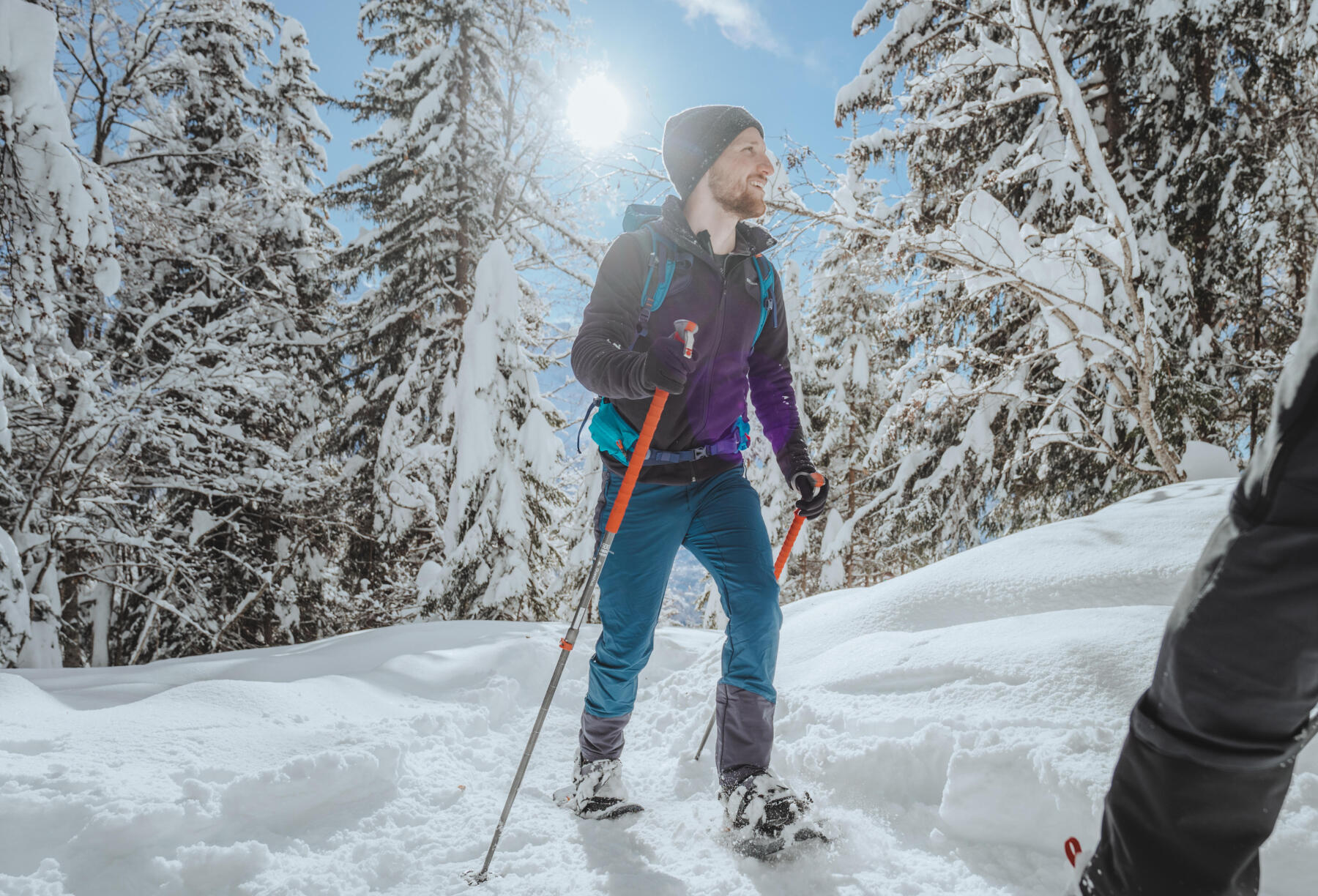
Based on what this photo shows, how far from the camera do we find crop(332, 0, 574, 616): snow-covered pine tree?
1074 cm

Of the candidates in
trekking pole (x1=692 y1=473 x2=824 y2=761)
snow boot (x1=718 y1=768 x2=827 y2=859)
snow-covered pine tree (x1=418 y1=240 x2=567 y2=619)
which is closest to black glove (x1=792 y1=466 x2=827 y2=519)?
trekking pole (x1=692 y1=473 x2=824 y2=761)

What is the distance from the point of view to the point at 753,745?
2381mm

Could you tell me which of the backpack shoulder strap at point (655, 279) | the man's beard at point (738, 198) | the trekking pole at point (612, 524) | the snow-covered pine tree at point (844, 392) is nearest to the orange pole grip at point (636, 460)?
the trekking pole at point (612, 524)

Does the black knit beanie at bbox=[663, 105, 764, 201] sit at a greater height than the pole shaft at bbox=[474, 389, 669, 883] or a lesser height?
greater

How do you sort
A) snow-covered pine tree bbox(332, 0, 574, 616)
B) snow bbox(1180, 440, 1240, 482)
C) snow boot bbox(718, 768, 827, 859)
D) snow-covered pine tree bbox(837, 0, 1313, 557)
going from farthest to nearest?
snow-covered pine tree bbox(332, 0, 574, 616) → snow bbox(1180, 440, 1240, 482) → snow-covered pine tree bbox(837, 0, 1313, 557) → snow boot bbox(718, 768, 827, 859)

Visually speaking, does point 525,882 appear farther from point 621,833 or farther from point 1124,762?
point 1124,762

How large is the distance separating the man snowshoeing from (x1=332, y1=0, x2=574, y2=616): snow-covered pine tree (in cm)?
756

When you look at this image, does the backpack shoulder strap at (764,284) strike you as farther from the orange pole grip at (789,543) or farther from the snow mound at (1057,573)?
the snow mound at (1057,573)

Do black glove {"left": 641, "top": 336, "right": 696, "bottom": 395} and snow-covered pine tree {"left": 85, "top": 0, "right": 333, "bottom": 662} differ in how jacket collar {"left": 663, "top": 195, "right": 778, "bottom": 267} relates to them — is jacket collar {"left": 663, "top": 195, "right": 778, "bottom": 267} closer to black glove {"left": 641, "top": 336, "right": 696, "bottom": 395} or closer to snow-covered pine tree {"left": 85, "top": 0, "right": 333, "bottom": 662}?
black glove {"left": 641, "top": 336, "right": 696, "bottom": 395}

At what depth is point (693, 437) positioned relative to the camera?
2691 millimetres

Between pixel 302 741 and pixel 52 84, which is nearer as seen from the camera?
pixel 302 741

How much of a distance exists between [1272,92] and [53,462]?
41.5 ft

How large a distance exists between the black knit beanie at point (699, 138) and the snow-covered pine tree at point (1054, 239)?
1968 mm

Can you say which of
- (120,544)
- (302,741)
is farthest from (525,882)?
(120,544)
